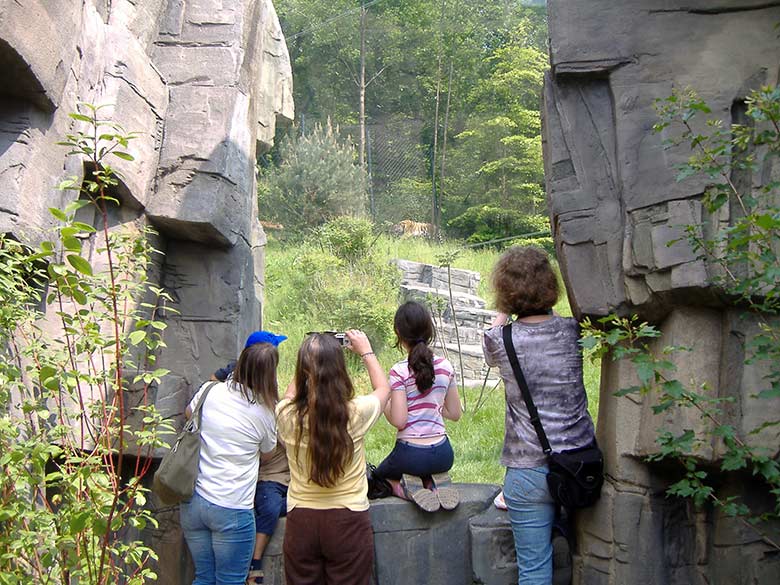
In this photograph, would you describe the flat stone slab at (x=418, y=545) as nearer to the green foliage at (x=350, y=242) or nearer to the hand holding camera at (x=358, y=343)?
the hand holding camera at (x=358, y=343)

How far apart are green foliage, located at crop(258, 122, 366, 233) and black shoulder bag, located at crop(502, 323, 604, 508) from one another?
13.4 meters

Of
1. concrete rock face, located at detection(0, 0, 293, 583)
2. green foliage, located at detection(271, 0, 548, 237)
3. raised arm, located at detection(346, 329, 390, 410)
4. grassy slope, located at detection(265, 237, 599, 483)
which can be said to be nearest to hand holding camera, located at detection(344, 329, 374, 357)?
raised arm, located at detection(346, 329, 390, 410)

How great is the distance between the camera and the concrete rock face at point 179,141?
466 cm

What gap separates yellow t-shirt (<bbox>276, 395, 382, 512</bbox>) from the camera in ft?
11.2

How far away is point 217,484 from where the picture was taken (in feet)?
12.1

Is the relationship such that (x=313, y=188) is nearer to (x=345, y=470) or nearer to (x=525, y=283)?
(x=525, y=283)

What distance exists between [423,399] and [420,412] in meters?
0.06

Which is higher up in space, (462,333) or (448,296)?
(448,296)

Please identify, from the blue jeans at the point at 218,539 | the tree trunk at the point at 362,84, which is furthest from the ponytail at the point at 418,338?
the tree trunk at the point at 362,84

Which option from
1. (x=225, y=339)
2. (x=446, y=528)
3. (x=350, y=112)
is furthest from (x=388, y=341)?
(x=350, y=112)

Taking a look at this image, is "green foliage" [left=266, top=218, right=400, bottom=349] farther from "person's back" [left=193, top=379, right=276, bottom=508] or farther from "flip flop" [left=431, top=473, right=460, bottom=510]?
"person's back" [left=193, top=379, right=276, bottom=508]

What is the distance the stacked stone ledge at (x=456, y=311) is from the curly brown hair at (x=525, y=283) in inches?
205

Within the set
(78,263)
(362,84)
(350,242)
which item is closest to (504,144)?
(362,84)

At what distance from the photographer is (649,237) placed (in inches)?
145
